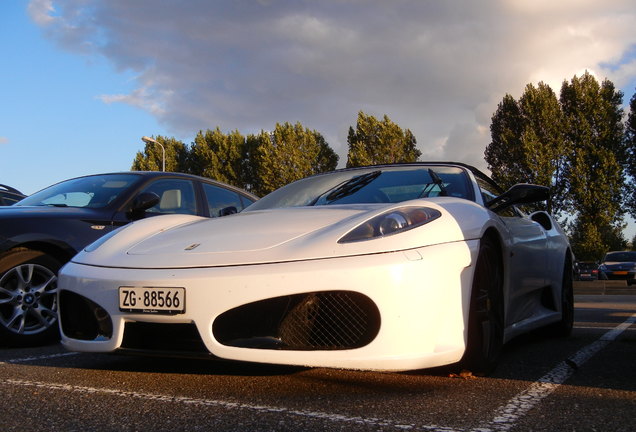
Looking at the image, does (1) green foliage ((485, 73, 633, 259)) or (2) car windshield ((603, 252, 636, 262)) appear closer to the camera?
(2) car windshield ((603, 252, 636, 262))

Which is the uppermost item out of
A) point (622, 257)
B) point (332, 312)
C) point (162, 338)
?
point (332, 312)

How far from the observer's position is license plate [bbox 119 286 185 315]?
8.75 feet

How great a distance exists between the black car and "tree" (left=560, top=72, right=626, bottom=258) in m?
33.7

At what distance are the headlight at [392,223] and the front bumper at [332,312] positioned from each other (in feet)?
0.48

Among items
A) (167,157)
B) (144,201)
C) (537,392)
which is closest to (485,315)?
(537,392)

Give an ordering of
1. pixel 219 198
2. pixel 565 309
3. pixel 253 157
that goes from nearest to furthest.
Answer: pixel 565 309 → pixel 219 198 → pixel 253 157

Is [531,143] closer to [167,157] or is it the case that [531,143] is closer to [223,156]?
[223,156]

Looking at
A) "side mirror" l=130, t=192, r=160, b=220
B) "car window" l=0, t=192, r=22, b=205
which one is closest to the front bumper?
"side mirror" l=130, t=192, r=160, b=220

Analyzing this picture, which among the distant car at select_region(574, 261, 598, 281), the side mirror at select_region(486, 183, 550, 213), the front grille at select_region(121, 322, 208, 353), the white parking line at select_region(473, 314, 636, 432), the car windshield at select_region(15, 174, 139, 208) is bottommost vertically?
the distant car at select_region(574, 261, 598, 281)

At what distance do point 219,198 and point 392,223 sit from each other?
11.1ft

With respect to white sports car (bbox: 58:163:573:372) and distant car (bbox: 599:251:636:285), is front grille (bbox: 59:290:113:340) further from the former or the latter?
distant car (bbox: 599:251:636:285)

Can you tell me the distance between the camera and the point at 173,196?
554cm

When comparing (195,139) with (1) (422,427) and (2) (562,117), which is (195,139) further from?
(1) (422,427)

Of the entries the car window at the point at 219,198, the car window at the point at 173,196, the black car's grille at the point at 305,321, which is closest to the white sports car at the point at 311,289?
the black car's grille at the point at 305,321
